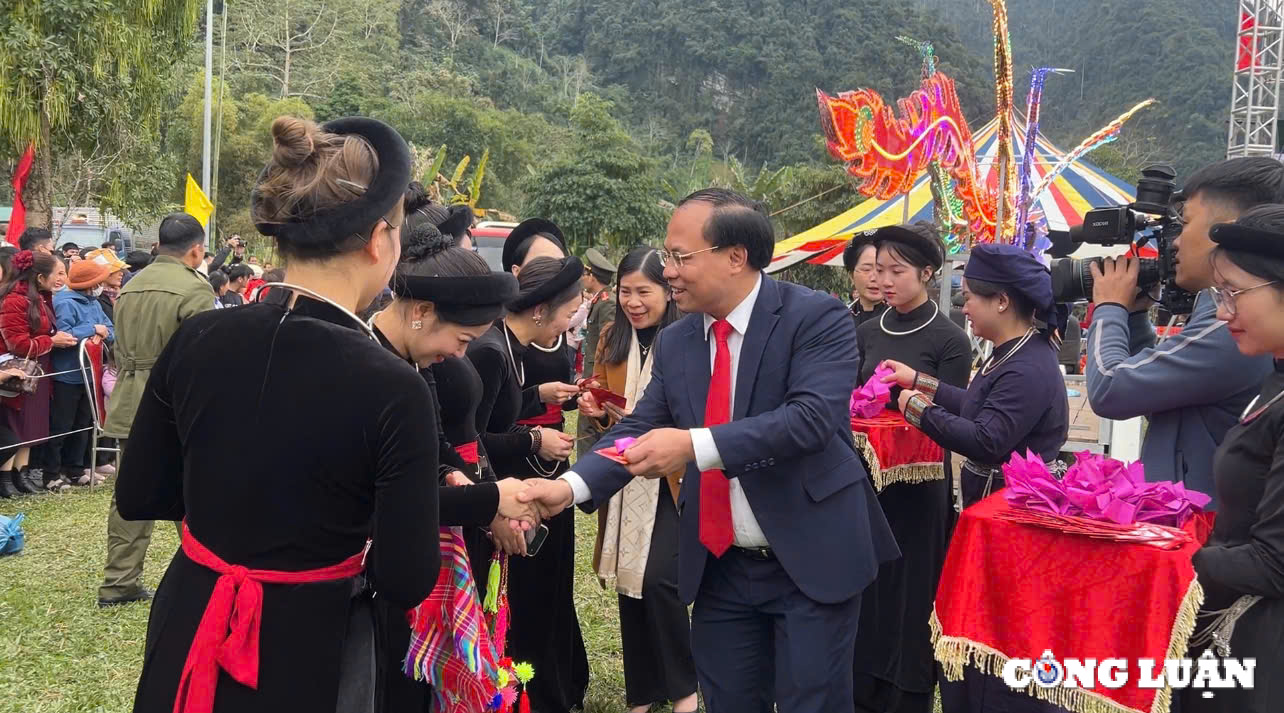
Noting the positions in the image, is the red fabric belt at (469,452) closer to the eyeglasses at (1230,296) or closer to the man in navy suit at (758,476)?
the man in navy suit at (758,476)

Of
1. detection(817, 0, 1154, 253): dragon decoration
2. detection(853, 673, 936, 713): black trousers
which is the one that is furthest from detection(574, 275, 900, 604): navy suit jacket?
detection(817, 0, 1154, 253): dragon decoration

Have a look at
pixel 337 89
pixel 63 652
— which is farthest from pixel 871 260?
pixel 337 89

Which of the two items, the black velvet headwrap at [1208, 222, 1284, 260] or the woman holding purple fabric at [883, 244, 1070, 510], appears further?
the woman holding purple fabric at [883, 244, 1070, 510]

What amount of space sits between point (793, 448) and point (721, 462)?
0.65 feet

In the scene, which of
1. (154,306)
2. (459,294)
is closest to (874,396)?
(459,294)

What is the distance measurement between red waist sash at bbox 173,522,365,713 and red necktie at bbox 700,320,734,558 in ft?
4.36

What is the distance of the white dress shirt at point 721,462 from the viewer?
2.86 m

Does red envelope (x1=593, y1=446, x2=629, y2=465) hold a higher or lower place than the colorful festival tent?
lower

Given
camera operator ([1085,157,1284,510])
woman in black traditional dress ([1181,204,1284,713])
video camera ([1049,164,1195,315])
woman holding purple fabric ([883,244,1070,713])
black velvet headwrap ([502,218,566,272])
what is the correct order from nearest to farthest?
woman in black traditional dress ([1181,204,1284,713])
camera operator ([1085,157,1284,510])
video camera ([1049,164,1195,315])
woman holding purple fabric ([883,244,1070,713])
black velvet headwrap ([502,218,566,272])

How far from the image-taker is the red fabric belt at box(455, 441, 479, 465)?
11.1 ft

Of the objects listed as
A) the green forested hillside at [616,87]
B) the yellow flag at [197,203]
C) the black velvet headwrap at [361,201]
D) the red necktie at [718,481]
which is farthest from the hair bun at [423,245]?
the green forested hillside at [616,87]

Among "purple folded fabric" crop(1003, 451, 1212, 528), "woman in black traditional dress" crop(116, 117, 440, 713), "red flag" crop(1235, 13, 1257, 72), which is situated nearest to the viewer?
"woman in black traditional dress" crop(116, 117, 440, 713)

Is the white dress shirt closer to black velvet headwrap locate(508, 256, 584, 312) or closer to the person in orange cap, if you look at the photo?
black velvet headwrap locate(508, 256, 584, 312)

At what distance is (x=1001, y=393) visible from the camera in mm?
3750
